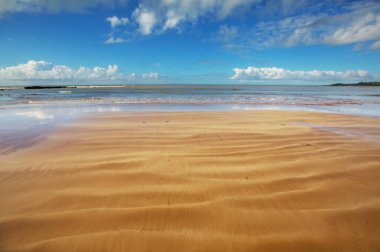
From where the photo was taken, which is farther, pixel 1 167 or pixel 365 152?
pixel 365 152

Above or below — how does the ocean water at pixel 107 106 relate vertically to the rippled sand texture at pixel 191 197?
above

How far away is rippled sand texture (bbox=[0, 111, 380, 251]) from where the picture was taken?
2111mm

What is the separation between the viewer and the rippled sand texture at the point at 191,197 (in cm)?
211

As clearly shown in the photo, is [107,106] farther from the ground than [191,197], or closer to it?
farther from the ground

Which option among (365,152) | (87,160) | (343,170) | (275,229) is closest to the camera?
(275,229)

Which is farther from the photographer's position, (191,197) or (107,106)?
(107,106)

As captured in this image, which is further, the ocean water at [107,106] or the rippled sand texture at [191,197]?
the ocean water at [107,106]

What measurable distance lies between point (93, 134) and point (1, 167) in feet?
8.71

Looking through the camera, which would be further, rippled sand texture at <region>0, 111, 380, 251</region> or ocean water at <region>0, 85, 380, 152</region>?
ocean water at <region>0, 85, 380, 152</region>

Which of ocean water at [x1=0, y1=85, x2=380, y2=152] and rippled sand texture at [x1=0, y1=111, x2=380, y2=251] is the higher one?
ocean water at [x1=0, y1=85, x2=380, y2=152]

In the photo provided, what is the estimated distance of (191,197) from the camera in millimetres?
2855

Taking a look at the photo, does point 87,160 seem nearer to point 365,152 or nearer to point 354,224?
point 354,224

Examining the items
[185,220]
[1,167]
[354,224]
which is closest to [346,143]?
[354,224]

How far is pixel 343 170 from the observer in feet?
12.3
